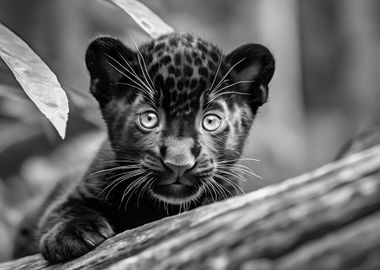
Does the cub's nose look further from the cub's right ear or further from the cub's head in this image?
the cub's right ear

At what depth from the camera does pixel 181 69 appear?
277cm

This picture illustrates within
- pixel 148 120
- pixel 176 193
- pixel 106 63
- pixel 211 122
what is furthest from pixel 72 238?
pixel 106 63

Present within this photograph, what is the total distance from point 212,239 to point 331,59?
7.01 meters

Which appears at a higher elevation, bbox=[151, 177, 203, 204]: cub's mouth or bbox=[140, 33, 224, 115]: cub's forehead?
bbox=[140, 33, 224, 115]: cub's forehead

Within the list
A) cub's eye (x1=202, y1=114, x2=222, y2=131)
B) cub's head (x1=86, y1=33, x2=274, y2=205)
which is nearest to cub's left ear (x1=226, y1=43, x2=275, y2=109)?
cub's head (x1=86, y1=33, x2=274, y2=205)

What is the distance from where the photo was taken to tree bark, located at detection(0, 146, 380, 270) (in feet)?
5.25

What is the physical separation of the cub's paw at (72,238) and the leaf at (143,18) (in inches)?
29.2

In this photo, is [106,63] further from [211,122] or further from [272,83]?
[272,83]

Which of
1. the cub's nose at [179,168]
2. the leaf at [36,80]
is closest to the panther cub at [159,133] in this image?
the cub's nose at [179,168]

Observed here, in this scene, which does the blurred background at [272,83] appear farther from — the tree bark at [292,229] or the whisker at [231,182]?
the tree bark at [292,229]

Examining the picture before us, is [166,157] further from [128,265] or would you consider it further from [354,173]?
[354,173]

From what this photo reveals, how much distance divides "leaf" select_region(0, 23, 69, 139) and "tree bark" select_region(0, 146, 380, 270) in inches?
18.6

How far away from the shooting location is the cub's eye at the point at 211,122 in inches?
110

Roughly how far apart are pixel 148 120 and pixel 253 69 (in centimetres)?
54
